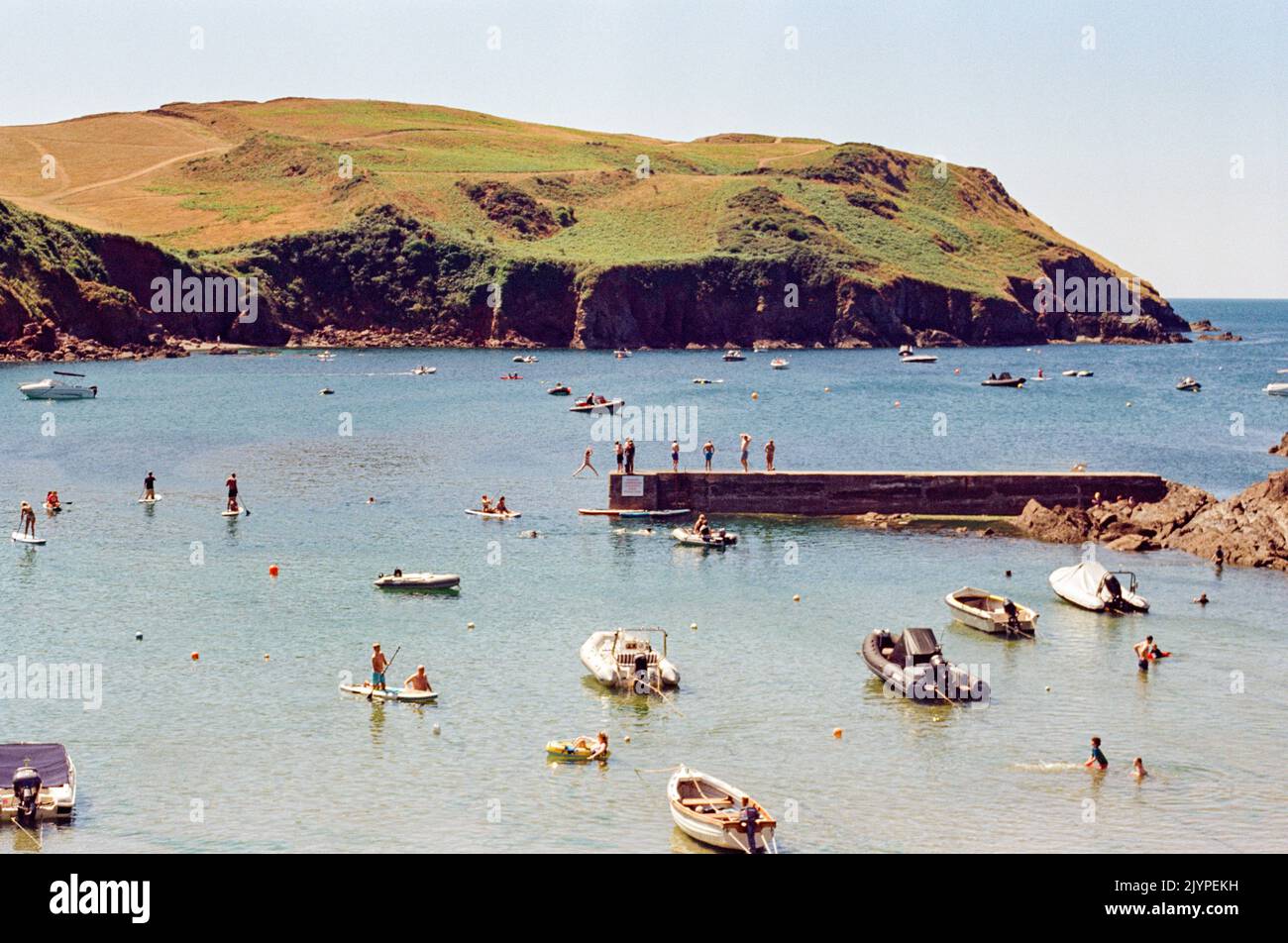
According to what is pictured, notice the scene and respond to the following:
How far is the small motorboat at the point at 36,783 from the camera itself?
2622 centimetres

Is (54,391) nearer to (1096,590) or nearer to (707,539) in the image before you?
(707,539)

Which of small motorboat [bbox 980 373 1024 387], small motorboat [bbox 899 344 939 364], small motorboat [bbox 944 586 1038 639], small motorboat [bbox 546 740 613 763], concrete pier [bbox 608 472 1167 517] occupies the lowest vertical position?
small motorboat [bbox 546 740 613 763]

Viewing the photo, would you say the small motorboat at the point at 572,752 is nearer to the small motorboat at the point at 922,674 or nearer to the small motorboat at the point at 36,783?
the small motorboat at the point at 922,674

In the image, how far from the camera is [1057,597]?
150 ft

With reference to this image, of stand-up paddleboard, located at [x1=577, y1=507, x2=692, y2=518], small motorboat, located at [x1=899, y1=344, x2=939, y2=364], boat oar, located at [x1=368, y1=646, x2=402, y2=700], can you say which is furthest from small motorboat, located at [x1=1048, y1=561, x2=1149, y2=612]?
small motorboat, located at [x1=899, y1=344, x2=939, y2=364]

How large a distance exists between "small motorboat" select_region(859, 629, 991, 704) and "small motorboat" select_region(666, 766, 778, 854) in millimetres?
8625

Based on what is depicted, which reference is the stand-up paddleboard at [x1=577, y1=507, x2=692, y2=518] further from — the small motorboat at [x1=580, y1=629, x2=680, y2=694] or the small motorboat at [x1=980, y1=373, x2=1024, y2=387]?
the small motorboat at [x1=980, y1=373, x2=1024, y2=387]

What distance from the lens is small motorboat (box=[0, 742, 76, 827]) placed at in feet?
86.0

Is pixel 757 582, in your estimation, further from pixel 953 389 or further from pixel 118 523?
pixel 953 389

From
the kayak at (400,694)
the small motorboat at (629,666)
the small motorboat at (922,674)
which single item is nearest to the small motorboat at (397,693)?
the kayak at (400,694)

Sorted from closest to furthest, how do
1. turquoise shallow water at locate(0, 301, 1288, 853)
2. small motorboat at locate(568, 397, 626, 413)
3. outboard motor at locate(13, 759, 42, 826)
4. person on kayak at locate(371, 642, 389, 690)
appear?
outboard motor at locate(13, 759, 42, 826), turquoise shallow water at locate(0, 301, 1288, 853), person on kayak at locate(371, 642, 389, 690), small motorboat at locate(568, 397, 626, 413)

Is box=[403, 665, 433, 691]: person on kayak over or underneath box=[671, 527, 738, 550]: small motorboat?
underneath

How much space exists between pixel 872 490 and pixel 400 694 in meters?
28.3
